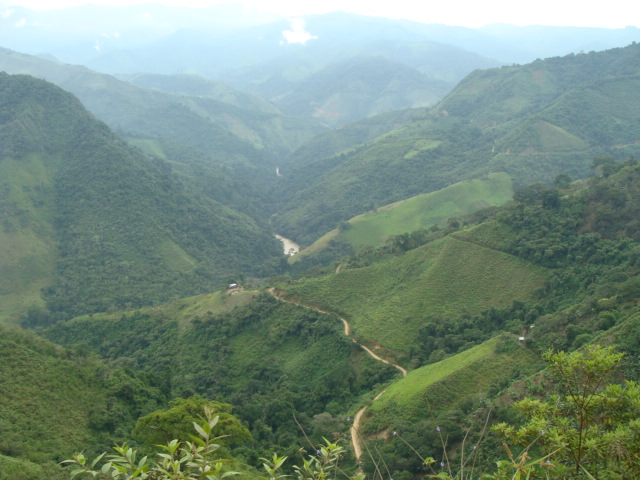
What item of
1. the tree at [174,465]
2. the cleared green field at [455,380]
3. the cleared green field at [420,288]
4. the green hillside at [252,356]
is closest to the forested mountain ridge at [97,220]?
the green hillside at [252,356]

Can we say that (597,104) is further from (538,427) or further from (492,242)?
(538,427)

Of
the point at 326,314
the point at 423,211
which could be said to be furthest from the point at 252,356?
the point at 423,211

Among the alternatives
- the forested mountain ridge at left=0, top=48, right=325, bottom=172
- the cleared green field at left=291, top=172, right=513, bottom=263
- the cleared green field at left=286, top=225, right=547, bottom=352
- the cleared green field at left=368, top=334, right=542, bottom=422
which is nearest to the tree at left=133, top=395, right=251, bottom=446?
the cleared green field at left=368, top=334, right=542, bottom=422

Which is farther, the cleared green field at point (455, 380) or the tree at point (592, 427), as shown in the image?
the cleared green field at point (455, 380)

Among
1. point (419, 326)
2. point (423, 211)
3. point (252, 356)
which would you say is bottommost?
point (252, 356)

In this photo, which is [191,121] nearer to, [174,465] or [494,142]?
[494,142]

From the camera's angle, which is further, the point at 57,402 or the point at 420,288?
the point at 420,288

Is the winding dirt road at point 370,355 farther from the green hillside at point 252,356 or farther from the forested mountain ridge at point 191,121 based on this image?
the forested mountain ridge at point 191,121
